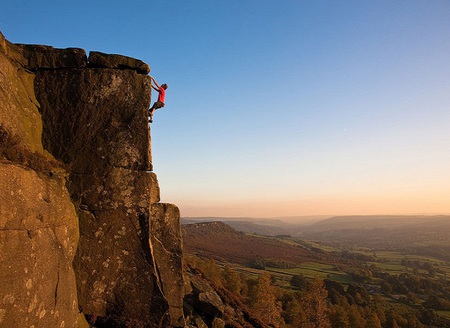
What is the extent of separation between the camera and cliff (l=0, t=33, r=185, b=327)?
940cm

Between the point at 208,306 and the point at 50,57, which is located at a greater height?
the point at 50,57

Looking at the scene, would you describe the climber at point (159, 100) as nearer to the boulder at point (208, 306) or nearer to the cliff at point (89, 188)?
the cliff at point (89, 188)

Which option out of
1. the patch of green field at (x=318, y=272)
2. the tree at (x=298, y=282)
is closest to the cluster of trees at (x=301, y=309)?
the tree at (x=298, y=282)

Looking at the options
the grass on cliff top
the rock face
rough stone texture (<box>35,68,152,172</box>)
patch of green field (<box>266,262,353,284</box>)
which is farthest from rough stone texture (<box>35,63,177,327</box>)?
patch of green field (<box>266,262,353,284</box>)

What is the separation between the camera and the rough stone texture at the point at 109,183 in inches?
440

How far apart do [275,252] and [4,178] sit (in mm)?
192736

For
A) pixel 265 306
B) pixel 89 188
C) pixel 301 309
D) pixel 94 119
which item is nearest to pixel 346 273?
pixel 301 309

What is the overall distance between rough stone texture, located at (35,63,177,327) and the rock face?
0.63 m

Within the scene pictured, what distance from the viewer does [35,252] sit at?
28.1 ft

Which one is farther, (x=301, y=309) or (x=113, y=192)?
(x=301, y=309)

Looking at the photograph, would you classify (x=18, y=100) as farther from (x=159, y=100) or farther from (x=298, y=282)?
(x=298, y=282)

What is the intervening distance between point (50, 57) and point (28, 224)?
7.83 meters

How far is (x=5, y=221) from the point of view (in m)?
7.75

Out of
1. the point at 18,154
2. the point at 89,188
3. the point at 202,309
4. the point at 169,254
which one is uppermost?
the point at 18,154
